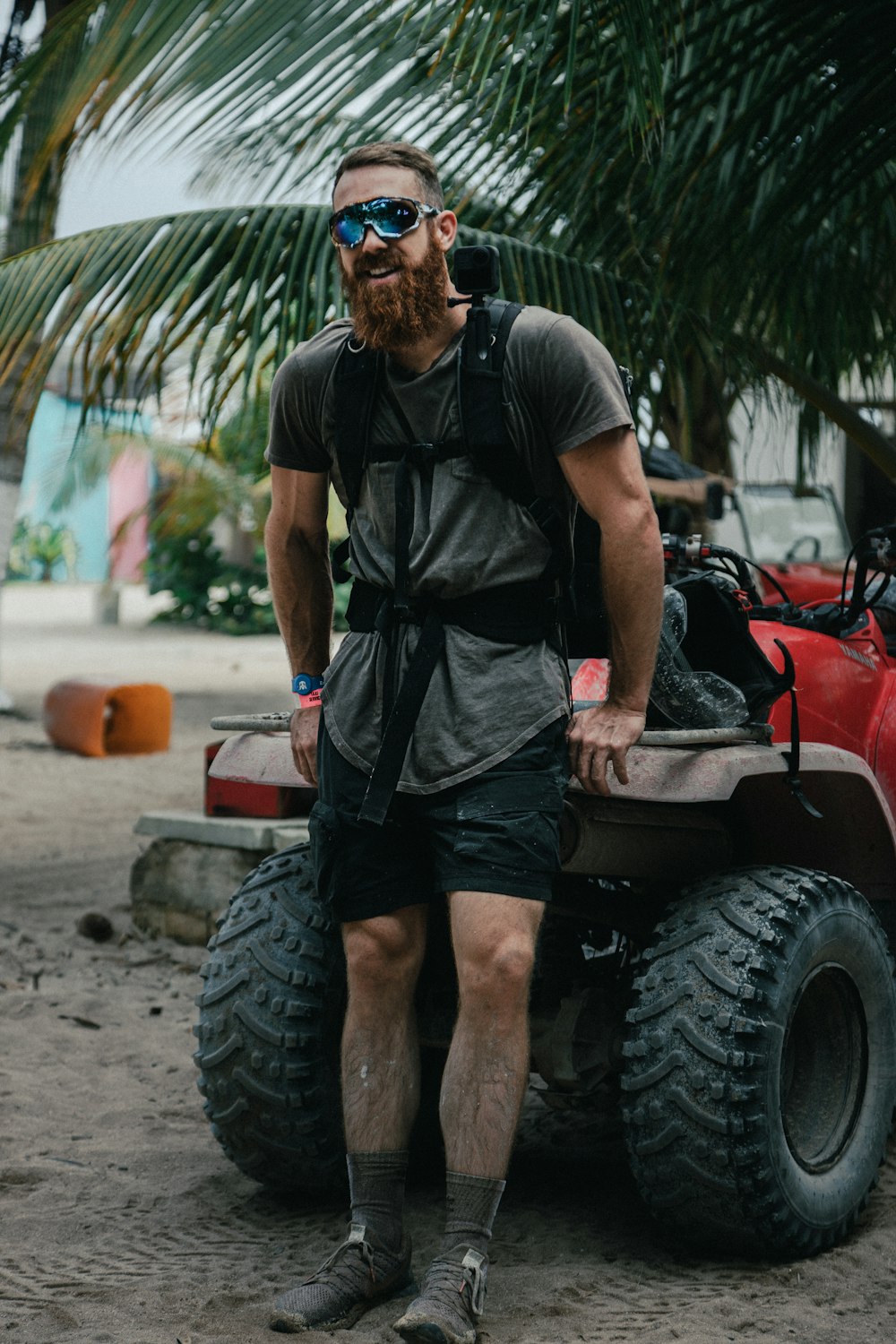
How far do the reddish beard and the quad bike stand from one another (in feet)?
2.48

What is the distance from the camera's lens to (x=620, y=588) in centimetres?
A: 265

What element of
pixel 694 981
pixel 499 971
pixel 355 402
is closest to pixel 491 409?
pixel 355 402

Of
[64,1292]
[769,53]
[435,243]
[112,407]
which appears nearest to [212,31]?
[112,407]

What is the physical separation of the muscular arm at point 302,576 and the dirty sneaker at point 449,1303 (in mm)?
893

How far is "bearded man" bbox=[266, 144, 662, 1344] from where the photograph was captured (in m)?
2.57

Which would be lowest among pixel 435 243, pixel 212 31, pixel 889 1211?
pixel 889 1211

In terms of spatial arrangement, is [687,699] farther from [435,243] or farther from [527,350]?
[435,243]

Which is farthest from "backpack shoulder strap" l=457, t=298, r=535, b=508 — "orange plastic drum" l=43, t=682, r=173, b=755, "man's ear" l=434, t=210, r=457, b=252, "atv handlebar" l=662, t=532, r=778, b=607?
"orange plastic drum" l=43, t=682, r=173, b=755

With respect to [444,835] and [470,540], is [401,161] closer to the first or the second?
[470,540]

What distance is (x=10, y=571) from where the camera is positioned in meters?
36.5

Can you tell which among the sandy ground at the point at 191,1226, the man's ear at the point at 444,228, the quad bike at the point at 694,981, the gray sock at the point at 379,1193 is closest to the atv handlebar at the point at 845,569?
the quad bike at the point at 694,981

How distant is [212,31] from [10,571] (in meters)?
33.2

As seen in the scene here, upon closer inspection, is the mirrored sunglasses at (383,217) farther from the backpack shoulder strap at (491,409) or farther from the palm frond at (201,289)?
the palm frond at (201,289)

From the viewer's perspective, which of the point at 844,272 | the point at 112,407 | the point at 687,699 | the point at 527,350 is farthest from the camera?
the point at 844,272
